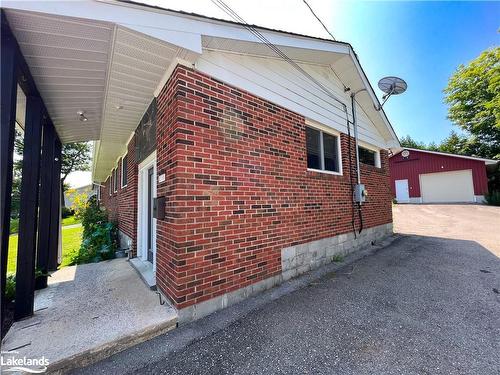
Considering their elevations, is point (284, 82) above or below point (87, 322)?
above

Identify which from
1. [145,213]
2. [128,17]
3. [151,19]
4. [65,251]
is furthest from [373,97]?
[65,251]

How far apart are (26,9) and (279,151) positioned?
3368 mm

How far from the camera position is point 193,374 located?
6.42ft

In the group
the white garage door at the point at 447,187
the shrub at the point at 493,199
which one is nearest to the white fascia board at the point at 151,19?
the shrub at the point at 493,199

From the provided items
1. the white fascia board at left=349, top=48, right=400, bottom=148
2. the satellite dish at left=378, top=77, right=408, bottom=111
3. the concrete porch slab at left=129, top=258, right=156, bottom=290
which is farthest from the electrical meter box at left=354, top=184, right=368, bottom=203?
the concrete porch slab at left=129, top=258, right=156, bottom=290

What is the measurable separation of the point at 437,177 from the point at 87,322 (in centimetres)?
2449

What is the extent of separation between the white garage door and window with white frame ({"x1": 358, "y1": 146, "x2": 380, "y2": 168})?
51.7 ft

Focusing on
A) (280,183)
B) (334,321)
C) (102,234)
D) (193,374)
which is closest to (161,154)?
(280,183)

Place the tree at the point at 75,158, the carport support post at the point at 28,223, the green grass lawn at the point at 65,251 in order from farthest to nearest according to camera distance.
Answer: the tree at the point at 75,158
the green grass lawn at the point at 65,251
the carport support post at the point at 28,223

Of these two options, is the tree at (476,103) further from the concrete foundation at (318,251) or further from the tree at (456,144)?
the concrete foundation at (318,251)

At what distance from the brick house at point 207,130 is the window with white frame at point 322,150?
0.15 ft

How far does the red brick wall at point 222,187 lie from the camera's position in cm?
282

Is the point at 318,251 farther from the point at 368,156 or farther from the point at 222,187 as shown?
the point at 368,156

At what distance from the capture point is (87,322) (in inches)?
101
